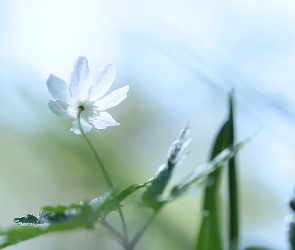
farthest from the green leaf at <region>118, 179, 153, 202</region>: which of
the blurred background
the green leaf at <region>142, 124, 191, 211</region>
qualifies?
the blurred background

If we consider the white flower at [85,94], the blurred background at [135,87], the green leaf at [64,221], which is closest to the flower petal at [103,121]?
the white flower at [85,94]

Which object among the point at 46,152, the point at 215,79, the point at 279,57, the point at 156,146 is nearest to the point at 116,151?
the point at 156,146

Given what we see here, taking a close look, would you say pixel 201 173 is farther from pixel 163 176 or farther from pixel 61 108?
pixel 61 108

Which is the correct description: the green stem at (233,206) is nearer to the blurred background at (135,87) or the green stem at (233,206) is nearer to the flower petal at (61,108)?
the flower petal at (61,108)

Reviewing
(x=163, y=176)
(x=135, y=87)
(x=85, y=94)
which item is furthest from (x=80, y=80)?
(x=135, y=87)

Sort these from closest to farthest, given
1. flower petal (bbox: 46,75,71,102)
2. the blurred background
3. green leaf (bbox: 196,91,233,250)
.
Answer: green leaf (bbox: 196,91,233,250) → flower petal (bbox: 46,75,71,102) → the blurred background

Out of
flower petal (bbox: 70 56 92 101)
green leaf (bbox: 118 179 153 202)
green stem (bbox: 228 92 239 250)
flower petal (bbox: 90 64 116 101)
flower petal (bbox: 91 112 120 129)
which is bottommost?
green stem (bbox: 228 92 239 250)

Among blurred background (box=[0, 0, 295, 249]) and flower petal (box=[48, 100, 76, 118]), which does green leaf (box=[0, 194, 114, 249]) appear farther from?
blurred background (box=[0, 0, 295, 249])
